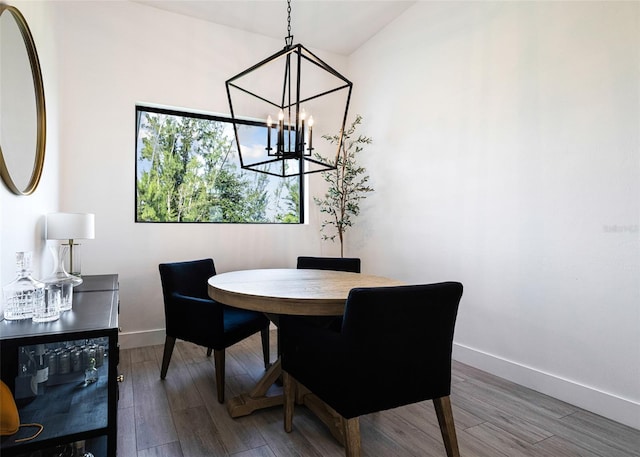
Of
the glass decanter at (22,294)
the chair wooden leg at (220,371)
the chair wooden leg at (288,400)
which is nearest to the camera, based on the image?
the glass decanter at (22,294)

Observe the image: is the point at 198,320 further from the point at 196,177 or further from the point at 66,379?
the point at 196,177

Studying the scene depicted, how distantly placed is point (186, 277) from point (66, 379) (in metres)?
1.10

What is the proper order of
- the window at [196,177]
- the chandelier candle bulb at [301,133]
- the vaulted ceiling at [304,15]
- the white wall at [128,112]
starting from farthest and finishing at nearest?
the window at [196,177] → the vaulted ceiling at [304,15] → the white wall at [128,112] → the chandelier candle bulb at [301,133]

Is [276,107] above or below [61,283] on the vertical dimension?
above

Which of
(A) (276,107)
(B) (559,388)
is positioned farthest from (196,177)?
(B) (559,388)

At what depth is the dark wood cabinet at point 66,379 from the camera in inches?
48.4

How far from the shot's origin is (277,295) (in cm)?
171

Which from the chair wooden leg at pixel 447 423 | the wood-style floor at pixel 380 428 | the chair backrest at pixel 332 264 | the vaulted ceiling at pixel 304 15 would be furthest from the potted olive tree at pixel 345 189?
the chair wooden leg at pixel 447 423

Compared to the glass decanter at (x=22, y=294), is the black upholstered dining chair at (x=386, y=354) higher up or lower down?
lower down

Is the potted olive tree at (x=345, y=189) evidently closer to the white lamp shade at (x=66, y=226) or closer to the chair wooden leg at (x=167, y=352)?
the chair wooden leg at (x=167, y=352)

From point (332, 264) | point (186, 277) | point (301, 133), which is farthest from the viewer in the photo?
point (332, 264)

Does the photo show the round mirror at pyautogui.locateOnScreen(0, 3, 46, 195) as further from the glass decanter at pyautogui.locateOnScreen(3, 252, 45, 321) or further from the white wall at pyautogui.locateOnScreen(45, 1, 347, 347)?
the white wall at pyautogui.locateOnScreen(45, 1, 347, 347)

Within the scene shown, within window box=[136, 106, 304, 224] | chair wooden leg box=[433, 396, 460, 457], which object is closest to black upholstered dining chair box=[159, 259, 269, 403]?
window box=[136, 106, 304, 224]

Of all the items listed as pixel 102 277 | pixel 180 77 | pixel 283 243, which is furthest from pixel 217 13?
pixel 102 277
